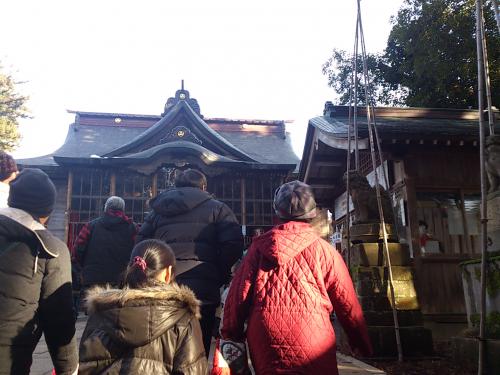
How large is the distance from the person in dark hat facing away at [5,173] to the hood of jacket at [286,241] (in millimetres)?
1557

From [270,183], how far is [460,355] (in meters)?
10.5

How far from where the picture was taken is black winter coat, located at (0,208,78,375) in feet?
6.33

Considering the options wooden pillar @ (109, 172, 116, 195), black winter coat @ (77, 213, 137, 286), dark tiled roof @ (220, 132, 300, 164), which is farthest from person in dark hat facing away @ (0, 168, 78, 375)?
dark tiled roof @ (220, 132, 300, 164)

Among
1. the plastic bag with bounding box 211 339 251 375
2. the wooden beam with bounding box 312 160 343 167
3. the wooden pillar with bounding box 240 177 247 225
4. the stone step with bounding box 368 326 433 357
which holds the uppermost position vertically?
the wooden beam with bounding box 312 160 343 167

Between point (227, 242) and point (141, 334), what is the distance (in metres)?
1.30

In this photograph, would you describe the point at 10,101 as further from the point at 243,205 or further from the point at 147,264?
the point at 147,264

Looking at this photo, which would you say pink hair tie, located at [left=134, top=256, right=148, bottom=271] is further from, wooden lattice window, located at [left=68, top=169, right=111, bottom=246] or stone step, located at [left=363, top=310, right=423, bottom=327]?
wooden lattice window, located at [left=68, top=169, right=111, bottom=246]

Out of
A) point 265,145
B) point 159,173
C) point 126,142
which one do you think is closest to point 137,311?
point 159,173

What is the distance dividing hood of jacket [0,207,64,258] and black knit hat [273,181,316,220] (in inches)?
46.7

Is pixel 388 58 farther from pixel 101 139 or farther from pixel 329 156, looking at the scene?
pixel 101 139

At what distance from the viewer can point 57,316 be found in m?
2.03

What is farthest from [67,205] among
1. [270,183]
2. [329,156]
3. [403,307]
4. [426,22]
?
[426,22]

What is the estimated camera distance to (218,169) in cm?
1417

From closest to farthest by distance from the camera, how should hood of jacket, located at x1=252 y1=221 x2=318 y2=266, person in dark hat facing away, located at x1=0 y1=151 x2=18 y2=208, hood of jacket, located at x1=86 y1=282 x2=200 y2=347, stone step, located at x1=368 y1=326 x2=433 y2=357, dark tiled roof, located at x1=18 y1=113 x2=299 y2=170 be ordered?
1. hood of jacket, located at x1=86 y1=282 x2=200 y2=347
2. hood of jacket, located at x1=252 y1=221 x2=318 y2=266
3. person in dark hat facing away, located at x1=0 y1=151 x2=18 y2=208
4. stone step, located at x1=368 y1=326 x2=433 y2=357
5. dark tiled roof, located at x1=18 y1=113 x2=299 y2=170
